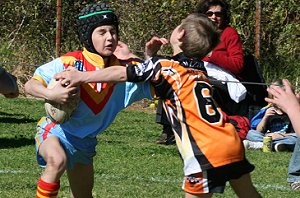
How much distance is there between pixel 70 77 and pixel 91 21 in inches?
31.2

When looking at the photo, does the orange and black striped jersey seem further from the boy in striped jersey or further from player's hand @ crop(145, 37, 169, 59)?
player's hand @ crop(145, 37, 169, 59)

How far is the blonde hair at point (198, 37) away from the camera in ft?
19.1

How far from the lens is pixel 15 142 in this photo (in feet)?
34.0

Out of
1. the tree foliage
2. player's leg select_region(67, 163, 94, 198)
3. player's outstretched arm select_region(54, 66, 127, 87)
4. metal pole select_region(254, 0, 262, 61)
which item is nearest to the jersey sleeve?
player's outstretched arm select_region(54, 66, 127, 87)

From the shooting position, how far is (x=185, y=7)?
1488cm

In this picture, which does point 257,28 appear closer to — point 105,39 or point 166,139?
point 166,139

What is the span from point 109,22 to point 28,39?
32.6ft

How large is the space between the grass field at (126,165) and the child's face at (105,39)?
159 cm

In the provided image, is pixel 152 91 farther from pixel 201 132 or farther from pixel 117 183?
pixel 117 183

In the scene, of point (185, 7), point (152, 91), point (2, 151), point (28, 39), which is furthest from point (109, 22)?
point (28, 39)

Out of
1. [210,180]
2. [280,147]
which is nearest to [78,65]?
[210,180]

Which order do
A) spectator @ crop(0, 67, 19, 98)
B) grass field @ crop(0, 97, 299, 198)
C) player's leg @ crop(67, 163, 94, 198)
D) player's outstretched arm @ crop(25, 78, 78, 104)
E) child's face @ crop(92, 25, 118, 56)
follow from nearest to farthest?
1. spectator @ crop(0, 67, 19, 98)
2. player's outstretched arm @ crop(25, 78, 78, 104)
3. child's face @ crop(92, 25, 118, 56)
4. player's leg @ crop(67, 163, 94, 198)
5. grass field @ crop(0, 97, 299, 198)

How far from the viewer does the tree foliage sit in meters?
14.8

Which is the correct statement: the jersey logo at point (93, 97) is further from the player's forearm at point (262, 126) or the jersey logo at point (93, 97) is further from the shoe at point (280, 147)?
the player's forearm at point (262, 126)
